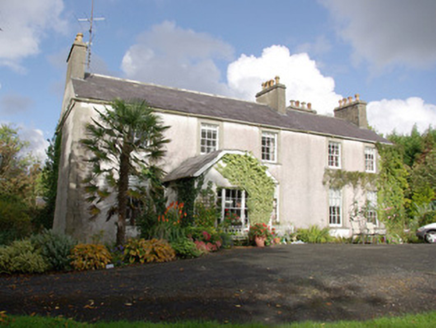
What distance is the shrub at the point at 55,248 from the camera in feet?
30.6

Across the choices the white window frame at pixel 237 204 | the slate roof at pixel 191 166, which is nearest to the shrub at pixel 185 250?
the slate roof at pixel 191 166

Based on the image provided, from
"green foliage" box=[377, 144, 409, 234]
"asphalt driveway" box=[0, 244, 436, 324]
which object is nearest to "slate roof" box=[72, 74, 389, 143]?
"green foliage" box=[377, 144, 409, 234]

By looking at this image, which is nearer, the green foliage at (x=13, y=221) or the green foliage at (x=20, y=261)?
the green foliage at (x=20, y=261)

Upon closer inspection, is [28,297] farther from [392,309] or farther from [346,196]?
[346,196]

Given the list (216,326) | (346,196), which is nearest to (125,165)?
(216,326)

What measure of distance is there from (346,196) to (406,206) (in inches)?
170

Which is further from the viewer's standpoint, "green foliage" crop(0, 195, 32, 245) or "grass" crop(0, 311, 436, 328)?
"green foliage" crop(0, 195, 32, 245)

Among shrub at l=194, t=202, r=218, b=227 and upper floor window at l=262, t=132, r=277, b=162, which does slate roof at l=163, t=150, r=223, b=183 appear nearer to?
shrub at l=194, t=202, r=218, b=227

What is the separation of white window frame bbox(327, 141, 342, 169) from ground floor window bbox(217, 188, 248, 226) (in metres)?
7.39

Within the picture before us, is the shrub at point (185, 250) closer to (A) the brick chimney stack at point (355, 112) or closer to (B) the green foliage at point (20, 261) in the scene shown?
(B) the green foliage at point (20, 261)

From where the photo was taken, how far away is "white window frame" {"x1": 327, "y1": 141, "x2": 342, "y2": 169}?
67.9 feet

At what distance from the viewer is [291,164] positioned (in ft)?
62.7

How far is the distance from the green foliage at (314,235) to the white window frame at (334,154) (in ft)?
13.9

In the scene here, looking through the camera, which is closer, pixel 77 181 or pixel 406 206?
pixel 77 181
